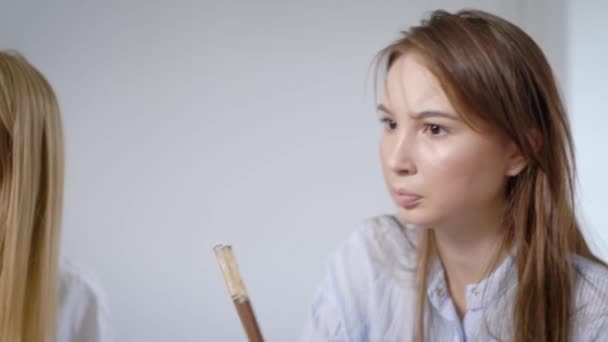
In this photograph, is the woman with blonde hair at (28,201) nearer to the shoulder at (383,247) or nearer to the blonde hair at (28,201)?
the blonde hair at (28,201)

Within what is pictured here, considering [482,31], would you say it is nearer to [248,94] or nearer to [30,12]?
[248,94]

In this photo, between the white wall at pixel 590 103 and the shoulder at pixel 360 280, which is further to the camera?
the white wall at pixel 590 103

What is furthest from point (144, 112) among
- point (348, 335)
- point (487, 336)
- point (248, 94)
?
point (487, 336)

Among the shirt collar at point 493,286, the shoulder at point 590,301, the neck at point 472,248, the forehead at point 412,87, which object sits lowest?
the shoulder at point 590,301

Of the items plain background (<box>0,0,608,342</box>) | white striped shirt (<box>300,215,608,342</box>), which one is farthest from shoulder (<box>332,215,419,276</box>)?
plain background (<box>0,0,608,342</box>)

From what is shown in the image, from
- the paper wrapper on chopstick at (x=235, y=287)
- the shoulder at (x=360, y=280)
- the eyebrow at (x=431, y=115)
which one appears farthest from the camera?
the shoulder at (x=360, y=280)

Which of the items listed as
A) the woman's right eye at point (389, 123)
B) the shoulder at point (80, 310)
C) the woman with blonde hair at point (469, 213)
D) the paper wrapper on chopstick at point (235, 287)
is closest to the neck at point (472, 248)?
the woman with blonde hair at point (469, 213)

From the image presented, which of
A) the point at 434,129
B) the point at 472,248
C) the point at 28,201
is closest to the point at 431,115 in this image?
the point at 434,129

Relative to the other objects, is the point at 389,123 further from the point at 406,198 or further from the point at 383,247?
the point at 383,247

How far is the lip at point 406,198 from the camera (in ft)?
1.75

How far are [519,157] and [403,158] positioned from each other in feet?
0.39

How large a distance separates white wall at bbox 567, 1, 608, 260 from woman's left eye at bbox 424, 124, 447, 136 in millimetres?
412

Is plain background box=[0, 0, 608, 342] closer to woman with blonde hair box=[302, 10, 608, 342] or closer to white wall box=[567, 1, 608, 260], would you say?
white wall box=[567, 1, 608, 260]

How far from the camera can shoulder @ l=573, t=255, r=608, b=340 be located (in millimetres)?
585
